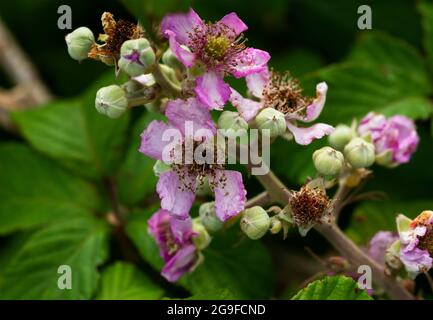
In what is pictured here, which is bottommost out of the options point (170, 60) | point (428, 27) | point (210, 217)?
point (210, 217)

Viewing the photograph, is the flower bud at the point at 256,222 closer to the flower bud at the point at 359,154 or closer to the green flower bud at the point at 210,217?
the green flower bud at the point at 210,217

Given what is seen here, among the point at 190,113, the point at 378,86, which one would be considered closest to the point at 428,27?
the point at 378,86

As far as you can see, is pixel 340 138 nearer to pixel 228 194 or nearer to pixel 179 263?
pixel 228 194

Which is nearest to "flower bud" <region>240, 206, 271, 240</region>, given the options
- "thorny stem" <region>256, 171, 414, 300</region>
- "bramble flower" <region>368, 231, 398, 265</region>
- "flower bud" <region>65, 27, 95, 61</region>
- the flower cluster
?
the flower cluster

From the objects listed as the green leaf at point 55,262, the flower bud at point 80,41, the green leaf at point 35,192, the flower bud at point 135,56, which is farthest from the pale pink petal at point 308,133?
the green leaf at point 35,192

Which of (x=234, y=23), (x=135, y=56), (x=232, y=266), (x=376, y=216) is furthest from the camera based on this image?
(x=376, y=216)

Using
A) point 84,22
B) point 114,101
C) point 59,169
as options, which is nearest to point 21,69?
point 84,22
